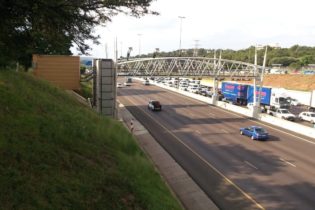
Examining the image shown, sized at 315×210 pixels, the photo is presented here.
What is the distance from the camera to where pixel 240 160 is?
1046 inches

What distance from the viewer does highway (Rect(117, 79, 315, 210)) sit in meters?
19.1

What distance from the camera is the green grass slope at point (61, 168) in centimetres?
1094

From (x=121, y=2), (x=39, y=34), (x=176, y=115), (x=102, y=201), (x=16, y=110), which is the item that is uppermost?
(x=121, y=2)

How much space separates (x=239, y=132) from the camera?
37.9 meters

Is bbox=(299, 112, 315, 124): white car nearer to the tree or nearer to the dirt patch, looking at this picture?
the tree

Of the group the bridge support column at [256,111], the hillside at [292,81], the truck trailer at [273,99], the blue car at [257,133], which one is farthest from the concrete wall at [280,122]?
the hillside at [292,81]

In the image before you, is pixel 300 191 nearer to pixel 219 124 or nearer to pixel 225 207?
pixel 225 207

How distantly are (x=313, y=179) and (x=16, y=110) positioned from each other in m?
16.3

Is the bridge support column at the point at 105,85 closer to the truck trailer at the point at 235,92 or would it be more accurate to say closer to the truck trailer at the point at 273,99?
the truck trailer at the point at 273,99

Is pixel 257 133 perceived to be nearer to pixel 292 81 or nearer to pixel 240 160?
pixel 240 160

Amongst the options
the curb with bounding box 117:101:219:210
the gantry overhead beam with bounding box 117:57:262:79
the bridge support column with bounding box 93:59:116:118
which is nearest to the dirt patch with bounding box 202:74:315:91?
the gantry overhead beam with bounding box 117:57:262:79

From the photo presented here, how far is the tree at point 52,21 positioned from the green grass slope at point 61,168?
11.3ft

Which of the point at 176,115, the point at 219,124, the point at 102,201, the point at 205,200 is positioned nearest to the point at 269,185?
the point at 205,200

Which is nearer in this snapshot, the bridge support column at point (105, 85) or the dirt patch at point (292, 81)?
the bridge support column at point (105, 85)
